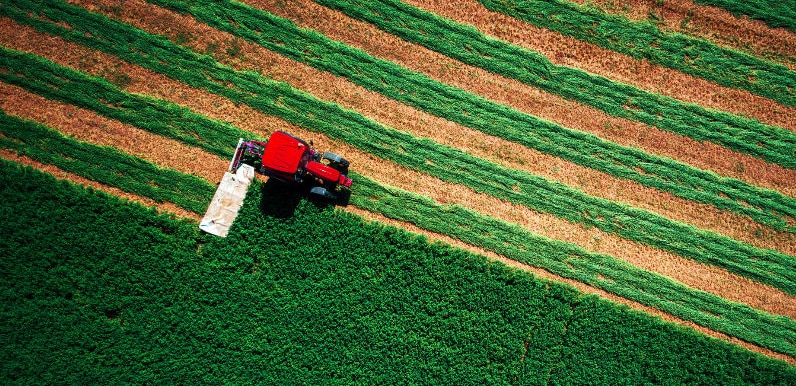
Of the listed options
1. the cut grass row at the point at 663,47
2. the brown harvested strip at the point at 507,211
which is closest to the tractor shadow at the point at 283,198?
the brown harvested strip at the point at 507,211

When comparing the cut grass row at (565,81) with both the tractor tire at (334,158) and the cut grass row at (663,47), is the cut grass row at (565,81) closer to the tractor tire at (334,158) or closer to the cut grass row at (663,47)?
the cut grass row at (663,47)

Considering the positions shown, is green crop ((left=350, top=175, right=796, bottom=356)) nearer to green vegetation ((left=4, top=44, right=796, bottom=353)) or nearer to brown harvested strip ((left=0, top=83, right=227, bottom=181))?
green vegetation ((left=4, top=44, right=796, bottom=353))

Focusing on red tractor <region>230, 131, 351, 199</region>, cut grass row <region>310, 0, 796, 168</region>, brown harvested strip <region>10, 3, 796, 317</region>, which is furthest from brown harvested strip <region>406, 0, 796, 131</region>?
red tractor <region>230, 131, 351, 199</region>

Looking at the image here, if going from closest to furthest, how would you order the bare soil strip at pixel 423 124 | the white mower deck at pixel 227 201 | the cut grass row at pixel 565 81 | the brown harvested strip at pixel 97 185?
1. the white mower deck at pixel 227 201
2. the brown harvested strip at pixel 97 185
3. the bare soil strip at pixel 423 124
4. the cut grass row at pixel 565 81

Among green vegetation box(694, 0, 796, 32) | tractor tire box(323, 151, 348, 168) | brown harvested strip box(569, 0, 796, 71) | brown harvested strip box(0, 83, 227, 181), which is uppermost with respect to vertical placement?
green vegetation box(694, 0, 796, 32)

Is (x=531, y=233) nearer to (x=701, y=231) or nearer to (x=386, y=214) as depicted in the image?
(x=386, y=214)

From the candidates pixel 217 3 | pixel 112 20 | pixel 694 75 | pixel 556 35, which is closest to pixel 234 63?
pixel 217 3
